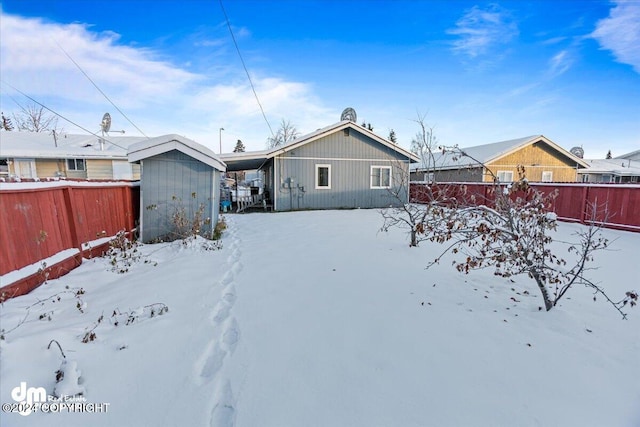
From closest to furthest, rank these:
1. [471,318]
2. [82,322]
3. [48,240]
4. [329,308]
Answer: [82,322] → [471,318] → [329,308] → [48,240]

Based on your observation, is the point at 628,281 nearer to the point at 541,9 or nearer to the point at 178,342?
the point at 178,342

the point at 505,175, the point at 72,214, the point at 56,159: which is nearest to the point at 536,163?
the point at 505,175

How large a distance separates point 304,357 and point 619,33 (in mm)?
10597

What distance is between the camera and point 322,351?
2346 mm

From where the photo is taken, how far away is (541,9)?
7184 millimetres

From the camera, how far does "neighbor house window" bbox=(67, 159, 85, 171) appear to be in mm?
15030

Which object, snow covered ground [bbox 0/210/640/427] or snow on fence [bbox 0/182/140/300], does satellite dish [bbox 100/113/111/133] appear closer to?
snow on fence [bbox 0/182/140/300]

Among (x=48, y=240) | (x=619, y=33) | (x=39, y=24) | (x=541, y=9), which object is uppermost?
(x=541, y=9)

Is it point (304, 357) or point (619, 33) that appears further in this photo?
point (619, 33)

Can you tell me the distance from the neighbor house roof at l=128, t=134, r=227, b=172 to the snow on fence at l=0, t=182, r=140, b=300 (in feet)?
2.35

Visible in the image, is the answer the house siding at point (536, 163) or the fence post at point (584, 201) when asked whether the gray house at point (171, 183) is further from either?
the house siding at point (536, 163)

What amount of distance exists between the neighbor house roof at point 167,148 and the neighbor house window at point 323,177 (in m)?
7.03

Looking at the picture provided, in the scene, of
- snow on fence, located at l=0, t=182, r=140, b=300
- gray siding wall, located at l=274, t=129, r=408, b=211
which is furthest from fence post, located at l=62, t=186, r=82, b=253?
gray siding wall, located at l=274, t=129, r=408, b=211

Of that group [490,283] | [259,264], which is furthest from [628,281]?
[259,264]
